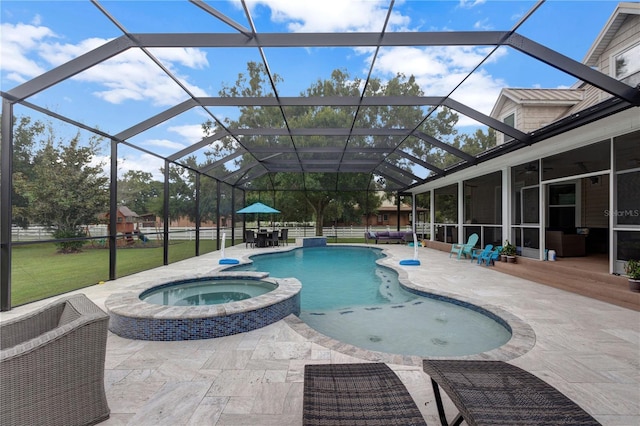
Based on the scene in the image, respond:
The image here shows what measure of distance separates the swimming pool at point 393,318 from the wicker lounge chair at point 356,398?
1982 millimetres

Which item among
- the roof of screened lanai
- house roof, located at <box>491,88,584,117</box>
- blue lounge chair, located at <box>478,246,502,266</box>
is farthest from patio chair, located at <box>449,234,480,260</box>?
house roof, located at <box>491,88,584,117</box>

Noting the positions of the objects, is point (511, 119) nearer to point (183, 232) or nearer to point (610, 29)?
point (610, 29)

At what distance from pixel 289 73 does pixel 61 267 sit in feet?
33.5

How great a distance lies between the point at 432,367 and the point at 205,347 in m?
2.45

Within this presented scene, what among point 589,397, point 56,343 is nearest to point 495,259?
point 589,397

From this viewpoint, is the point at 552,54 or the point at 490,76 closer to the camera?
the point at 552,54

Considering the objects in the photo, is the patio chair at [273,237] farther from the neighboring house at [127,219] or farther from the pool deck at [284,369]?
the pool deck at [284,369]

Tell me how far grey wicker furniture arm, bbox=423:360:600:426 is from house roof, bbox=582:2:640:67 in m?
7.99

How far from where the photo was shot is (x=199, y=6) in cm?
375

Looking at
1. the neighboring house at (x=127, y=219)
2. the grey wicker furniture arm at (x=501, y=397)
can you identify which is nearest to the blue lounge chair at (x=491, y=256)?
the grey wicker furniture arm at (x=501, y=397)

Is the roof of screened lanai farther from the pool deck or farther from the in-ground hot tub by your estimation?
the in-ground hot tub

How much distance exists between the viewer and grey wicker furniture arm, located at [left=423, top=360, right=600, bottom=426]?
4.80ft

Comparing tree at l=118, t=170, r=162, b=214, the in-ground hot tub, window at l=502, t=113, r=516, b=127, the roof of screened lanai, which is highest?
window at l=502, t=113, r=516, b=127

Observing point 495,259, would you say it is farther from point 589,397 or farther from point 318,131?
point 589,397
